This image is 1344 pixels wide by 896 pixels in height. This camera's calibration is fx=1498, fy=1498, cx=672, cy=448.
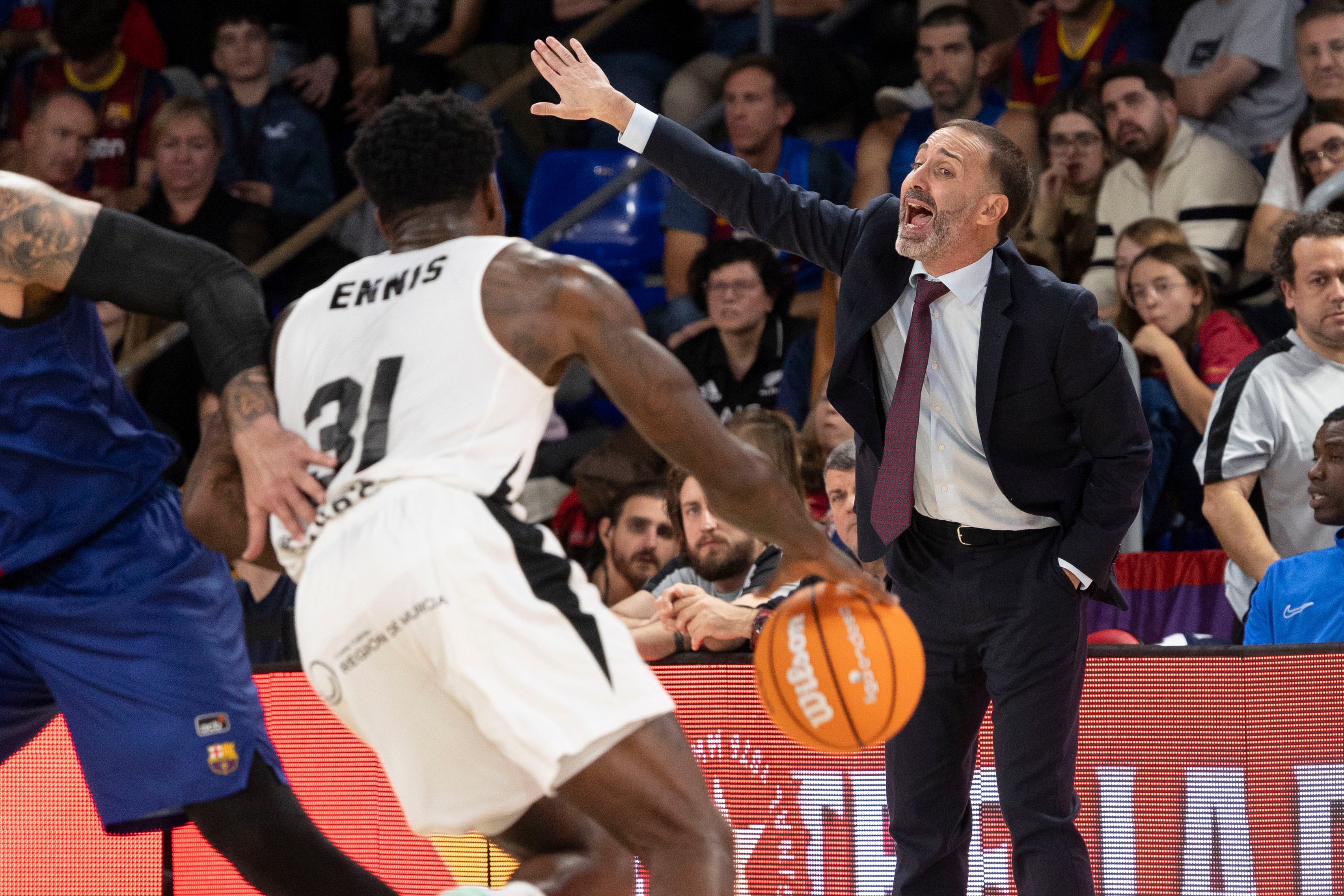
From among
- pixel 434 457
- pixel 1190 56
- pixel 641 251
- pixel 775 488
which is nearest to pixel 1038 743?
pixel 775 488

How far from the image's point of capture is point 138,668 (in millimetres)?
3336

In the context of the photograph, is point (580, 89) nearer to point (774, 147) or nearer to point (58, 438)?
point (58, 438)

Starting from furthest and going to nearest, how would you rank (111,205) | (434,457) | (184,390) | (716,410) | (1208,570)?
(111,205)
(184,390)
(716,410)
(1208,570)
(434,457)

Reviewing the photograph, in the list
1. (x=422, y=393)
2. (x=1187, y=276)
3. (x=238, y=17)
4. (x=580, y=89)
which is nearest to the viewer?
(x=422, y=393)

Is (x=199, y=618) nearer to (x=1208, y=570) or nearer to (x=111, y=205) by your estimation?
(x=1208, y=570)

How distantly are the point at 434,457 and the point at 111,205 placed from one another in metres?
6.74

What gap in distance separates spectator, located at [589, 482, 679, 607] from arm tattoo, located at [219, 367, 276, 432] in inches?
125

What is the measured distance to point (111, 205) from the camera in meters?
8.70

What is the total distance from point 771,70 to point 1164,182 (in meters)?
2.04

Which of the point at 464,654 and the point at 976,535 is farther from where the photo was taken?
the point at 976,535

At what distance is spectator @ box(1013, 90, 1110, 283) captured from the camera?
6.71 metres

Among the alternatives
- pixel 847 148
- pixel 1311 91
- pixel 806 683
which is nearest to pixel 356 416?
pixel 806 683

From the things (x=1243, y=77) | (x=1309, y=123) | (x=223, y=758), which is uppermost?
(x=1243, y=77)

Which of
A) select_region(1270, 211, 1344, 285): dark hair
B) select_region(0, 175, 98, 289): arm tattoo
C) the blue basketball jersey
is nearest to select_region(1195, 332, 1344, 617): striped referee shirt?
select_region(1270, 211, 1344, 285): dark hair
